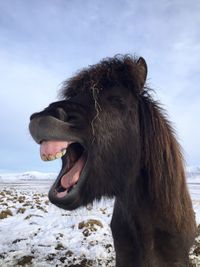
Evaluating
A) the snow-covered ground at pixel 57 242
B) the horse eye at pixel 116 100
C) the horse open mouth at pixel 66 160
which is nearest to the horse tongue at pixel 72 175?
the horse open mouth at pixel 66 160

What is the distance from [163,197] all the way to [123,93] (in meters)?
1.04

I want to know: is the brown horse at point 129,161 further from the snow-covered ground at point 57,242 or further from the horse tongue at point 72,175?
the snow-covered ground at point 57,242

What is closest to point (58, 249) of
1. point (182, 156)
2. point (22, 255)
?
point (22, 255)

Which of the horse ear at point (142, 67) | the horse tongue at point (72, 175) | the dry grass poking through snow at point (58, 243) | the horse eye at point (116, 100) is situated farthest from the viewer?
the dry grass poking through snow at point (58, 243)

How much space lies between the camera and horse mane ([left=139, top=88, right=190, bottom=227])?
313cm

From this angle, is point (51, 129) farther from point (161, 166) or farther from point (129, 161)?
point (161, 166)

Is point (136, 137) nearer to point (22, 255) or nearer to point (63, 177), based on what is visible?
point (63, 177)

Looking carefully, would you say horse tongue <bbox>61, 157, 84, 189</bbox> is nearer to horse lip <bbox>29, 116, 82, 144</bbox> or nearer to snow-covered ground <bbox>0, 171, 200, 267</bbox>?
horse lip <bbox>29, 116, 82, 144</bbox>

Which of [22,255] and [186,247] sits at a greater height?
[186,247]

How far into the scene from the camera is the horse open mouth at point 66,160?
8.42 ft

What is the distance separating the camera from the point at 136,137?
3.14 metres

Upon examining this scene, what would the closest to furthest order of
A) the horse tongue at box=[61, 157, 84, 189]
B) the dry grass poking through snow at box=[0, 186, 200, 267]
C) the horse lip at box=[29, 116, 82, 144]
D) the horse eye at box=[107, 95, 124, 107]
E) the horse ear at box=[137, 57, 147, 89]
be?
the horse lip at box=[29, 116, 82, 144], the horse tongue at box=[61, 157, 84, 189], the horse eye at box=[107, 95, 124, 107], the horse ear at box=[137, 57, 147, 89], the dry grass poking through snow at box=[0, 186, 200, 267]

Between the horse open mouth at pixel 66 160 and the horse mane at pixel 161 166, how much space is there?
2.17ft

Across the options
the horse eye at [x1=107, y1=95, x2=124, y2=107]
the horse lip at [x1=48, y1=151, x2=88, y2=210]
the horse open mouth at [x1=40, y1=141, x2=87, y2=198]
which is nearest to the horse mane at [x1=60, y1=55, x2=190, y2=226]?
the horse eye at [x1=107, y1=95, x2=124, y2=107]
